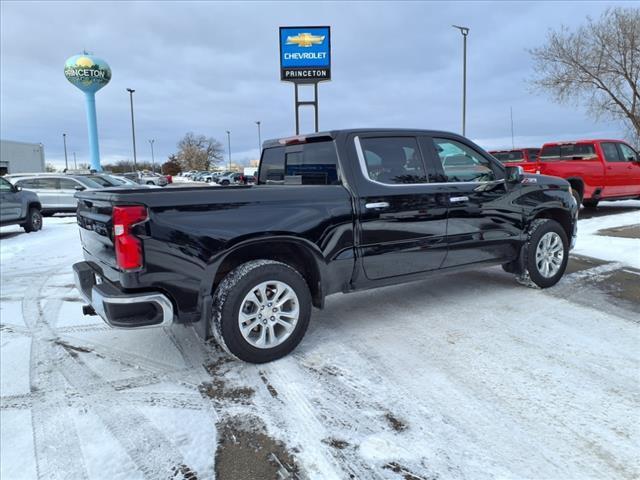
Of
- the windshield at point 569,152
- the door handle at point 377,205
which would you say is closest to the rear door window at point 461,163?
the door handle at point 377,205

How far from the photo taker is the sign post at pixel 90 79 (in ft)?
133

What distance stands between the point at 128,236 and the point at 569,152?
12.0 metres

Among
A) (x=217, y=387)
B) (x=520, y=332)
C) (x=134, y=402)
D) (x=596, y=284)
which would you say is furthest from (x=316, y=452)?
(x=596, y=284)

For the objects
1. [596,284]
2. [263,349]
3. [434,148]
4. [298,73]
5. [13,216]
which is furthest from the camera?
[298,73]

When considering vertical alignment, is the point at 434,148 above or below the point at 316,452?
above

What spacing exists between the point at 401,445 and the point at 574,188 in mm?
11199

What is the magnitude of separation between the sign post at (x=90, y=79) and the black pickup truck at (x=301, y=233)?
40.5m

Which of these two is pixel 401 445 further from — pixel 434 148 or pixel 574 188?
pixel 574 188

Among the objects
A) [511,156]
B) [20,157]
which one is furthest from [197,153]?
[511,156]

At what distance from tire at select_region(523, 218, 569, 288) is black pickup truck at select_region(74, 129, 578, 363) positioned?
0.02 metres

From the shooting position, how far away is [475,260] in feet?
15.8

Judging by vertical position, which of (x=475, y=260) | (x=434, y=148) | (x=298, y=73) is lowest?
(x=475, y=260)

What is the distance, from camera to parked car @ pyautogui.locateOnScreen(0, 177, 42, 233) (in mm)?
11219

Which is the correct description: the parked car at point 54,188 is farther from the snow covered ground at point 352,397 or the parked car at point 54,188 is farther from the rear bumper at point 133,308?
the rear bumper at point 133,308
